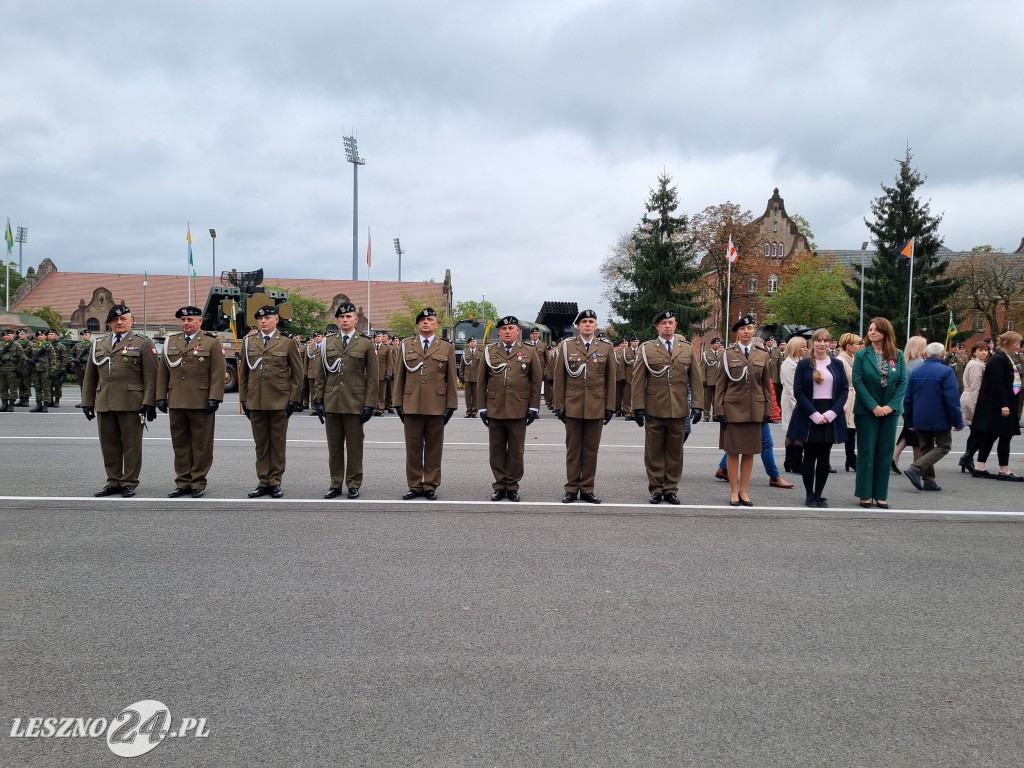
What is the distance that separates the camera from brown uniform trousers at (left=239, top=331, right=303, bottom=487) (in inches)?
319

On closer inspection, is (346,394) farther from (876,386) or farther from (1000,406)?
(1000,406)

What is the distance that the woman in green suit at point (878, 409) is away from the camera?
7766mm

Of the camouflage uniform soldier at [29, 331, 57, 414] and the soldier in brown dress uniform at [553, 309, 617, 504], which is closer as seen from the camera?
the soldier in brown dress uniform at [553, 309, 617, 504]

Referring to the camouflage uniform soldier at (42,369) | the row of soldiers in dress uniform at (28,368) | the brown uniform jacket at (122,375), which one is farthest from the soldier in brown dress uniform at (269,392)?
the row of soldiers in dress uniform at (28,368)

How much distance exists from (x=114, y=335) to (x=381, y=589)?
538 cm

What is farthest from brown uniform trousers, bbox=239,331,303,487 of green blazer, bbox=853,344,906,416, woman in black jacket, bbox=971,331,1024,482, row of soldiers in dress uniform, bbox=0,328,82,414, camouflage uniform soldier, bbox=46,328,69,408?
camouflage uniform soldier, bbox=46,328,69,408

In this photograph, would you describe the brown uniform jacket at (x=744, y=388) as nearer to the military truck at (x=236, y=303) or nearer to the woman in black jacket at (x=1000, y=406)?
the woman in black jacket at (x=1000, y=406)

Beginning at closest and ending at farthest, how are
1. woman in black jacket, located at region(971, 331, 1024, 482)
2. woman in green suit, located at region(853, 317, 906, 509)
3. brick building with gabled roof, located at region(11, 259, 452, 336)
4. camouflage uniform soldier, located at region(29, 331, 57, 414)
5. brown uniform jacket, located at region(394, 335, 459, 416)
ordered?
woman in green suit, located at region(853, 317, 906, 509)
brown uniform jacket, located at region(394, 335, 459, 416)
woman in black jacket, located at region(971, 331, 1024, 482)
camouflage uniform soldier, located at region(29, 331, 57, 414)
brick building with gabled roof, located at region(11, 259, 452, 336)

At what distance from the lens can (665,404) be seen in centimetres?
805

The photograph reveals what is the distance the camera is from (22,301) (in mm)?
72312

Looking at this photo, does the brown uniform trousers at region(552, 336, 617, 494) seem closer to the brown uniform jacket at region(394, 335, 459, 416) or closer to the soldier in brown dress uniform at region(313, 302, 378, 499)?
the brown uniform jacket at region(394, 335, 459, 416)

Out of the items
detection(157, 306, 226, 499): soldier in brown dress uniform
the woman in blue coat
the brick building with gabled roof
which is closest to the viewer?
the woman in blue coat

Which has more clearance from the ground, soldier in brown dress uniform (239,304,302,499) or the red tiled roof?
the red tiled roof

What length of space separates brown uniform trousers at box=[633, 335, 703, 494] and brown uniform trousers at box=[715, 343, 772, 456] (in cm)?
33
